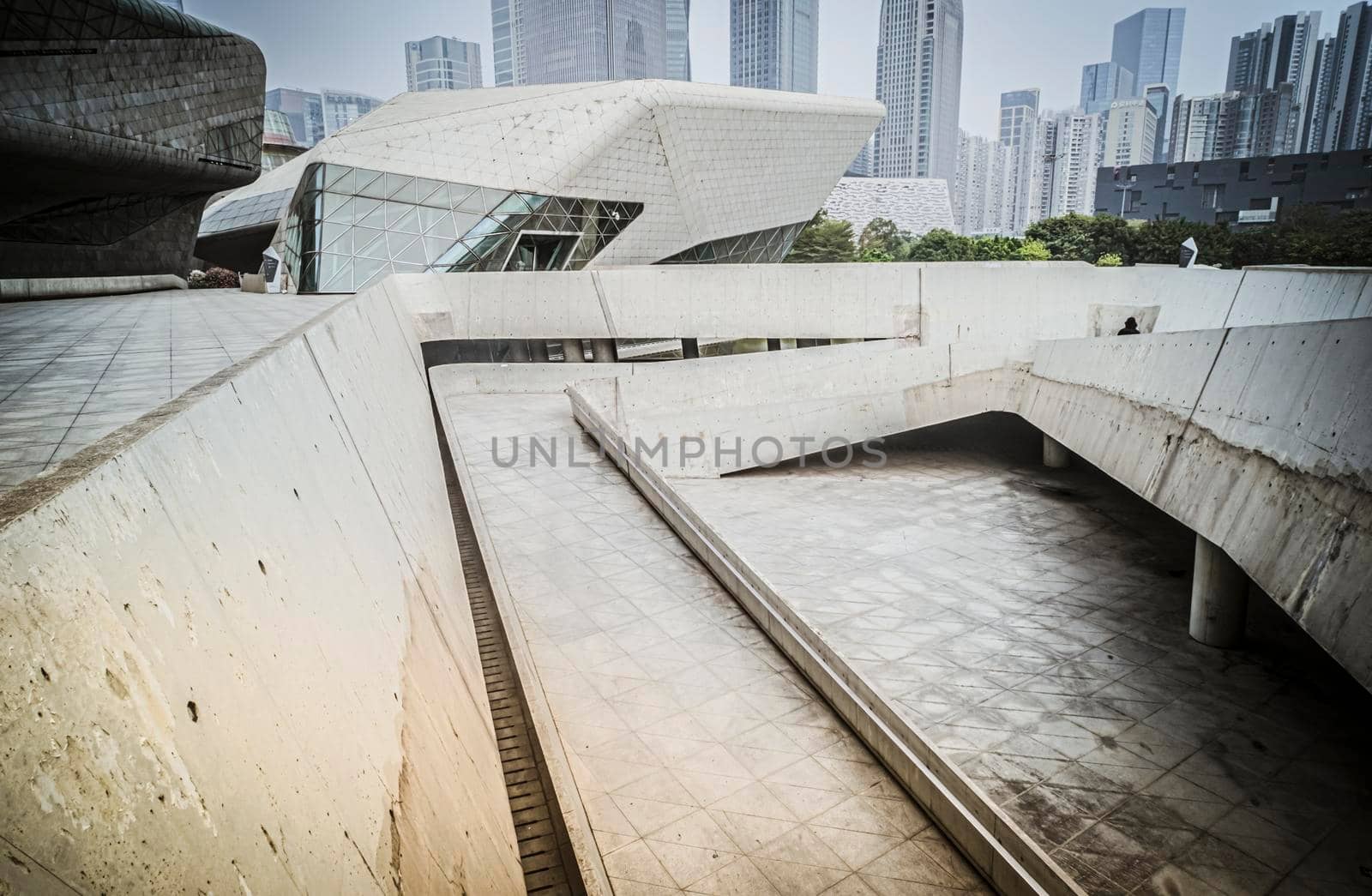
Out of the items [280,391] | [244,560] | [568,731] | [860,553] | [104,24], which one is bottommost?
[860,553]

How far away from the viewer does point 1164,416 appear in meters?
9.35

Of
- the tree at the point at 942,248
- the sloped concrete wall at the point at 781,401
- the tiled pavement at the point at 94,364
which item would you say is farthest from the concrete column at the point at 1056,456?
the tree at the point at 942,248

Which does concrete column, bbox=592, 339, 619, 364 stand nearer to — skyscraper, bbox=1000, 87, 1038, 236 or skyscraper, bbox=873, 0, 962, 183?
skyscraper, bbox=1000, 87, 1038, 236

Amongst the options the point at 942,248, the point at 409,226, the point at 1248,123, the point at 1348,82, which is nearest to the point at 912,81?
the point at 1248,123

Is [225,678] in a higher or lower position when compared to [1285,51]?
lower

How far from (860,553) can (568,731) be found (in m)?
7.36

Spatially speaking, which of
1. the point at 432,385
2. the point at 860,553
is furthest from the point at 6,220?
the point at 860,553

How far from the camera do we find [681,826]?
19.4 feet

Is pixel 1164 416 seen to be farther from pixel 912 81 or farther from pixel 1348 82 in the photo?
pixel 912 81

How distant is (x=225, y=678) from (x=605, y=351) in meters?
20.8

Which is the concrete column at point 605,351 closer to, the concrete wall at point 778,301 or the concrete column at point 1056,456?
the concrete wall at point 778,301

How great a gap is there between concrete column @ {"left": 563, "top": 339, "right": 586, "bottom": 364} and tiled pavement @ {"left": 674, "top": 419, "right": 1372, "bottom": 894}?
Result: 777 cm

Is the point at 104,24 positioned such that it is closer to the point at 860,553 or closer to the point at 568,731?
the point at 568,731

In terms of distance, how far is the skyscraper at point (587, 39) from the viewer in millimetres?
155750
